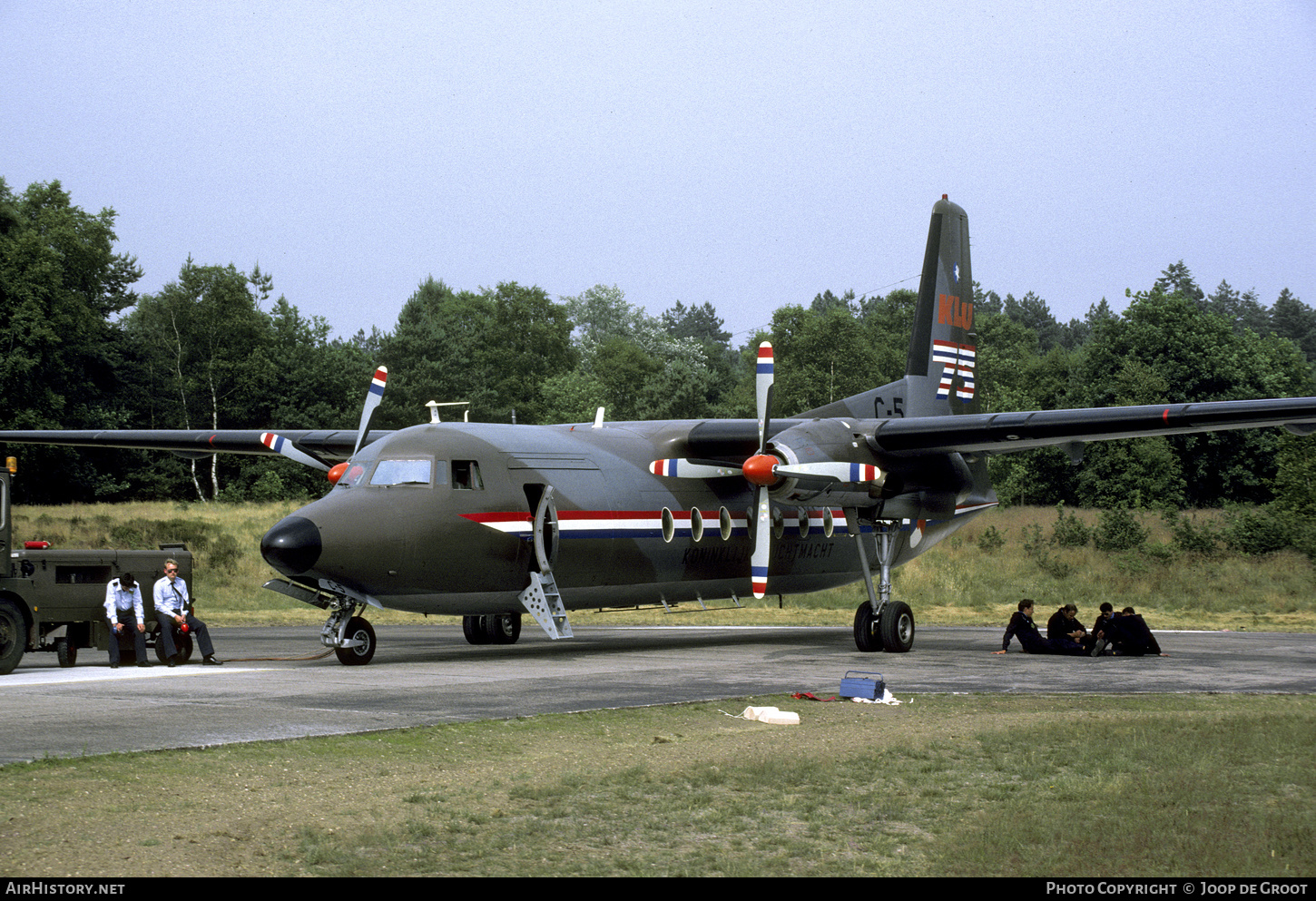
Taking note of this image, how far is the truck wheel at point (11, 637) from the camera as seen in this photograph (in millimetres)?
15695

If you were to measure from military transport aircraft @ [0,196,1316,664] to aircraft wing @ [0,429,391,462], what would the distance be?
0.11 metres

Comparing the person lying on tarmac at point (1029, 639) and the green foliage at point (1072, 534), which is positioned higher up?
the green foliage at point (1072, 534)

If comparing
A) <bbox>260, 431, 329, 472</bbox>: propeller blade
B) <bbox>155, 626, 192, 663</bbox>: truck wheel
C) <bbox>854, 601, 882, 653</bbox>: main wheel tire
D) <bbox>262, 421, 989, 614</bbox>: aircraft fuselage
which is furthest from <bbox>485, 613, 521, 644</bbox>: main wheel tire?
<bbox>854, 601, 882, 653</bbox>: main wheel tire

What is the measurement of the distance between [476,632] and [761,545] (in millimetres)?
6015

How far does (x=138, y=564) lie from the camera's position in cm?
1873

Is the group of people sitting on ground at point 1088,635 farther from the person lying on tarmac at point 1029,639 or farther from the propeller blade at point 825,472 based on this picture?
the propeller blade at point 825,472

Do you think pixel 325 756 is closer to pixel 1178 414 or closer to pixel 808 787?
pixel 808 787

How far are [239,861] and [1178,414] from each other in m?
16.5

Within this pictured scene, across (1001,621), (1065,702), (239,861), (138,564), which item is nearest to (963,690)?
(1065,702)

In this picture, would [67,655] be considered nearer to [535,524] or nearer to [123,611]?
[123,611]

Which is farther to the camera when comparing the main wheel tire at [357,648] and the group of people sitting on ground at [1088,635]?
the group of people sitting on ground at [1088,635]

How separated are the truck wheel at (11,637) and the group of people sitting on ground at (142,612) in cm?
141

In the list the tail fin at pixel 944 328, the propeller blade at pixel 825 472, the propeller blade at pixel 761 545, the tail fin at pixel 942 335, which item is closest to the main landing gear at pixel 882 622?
the propeller blade at pixel 825 472

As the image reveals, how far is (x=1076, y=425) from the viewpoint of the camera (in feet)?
66.2
